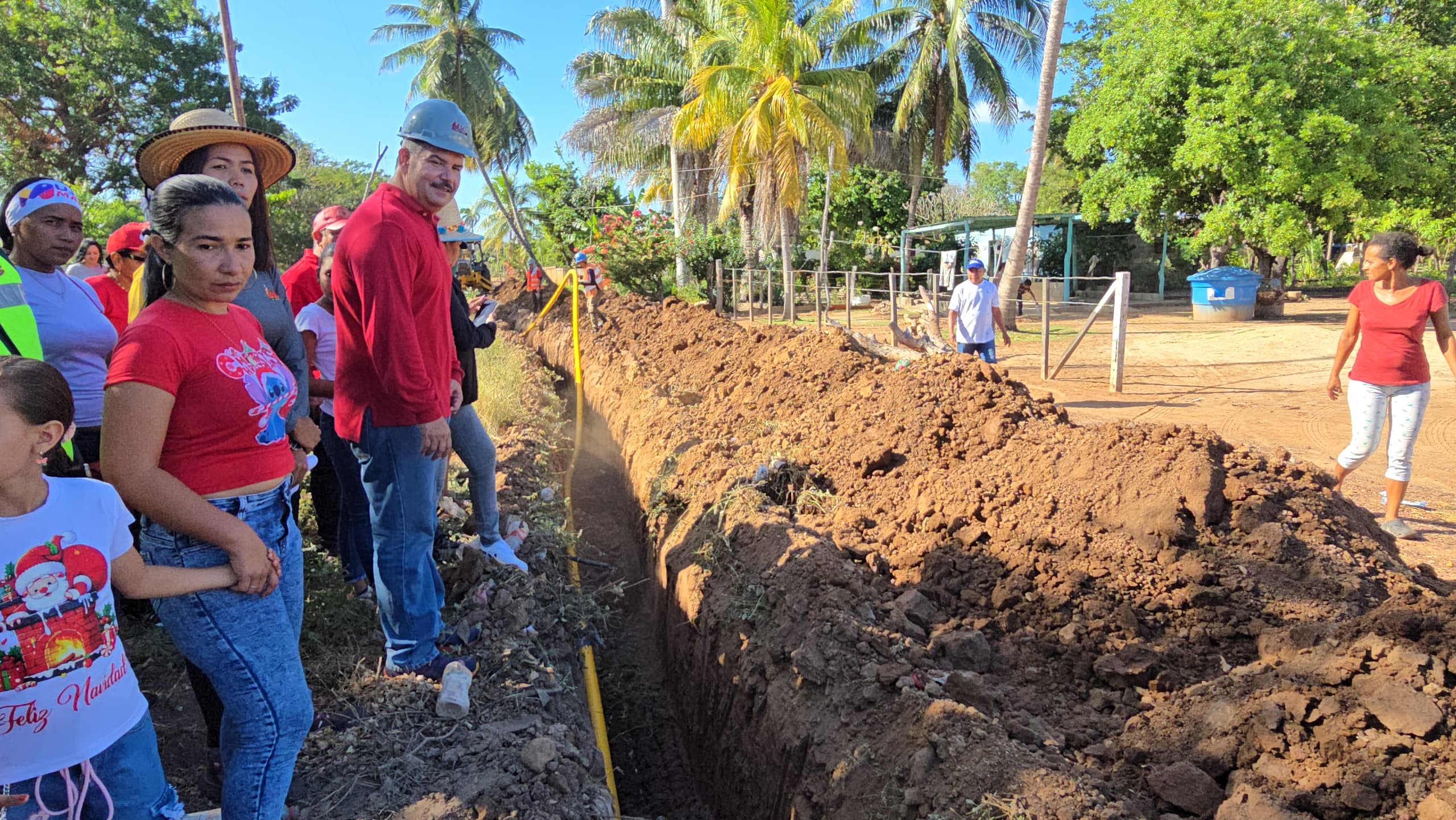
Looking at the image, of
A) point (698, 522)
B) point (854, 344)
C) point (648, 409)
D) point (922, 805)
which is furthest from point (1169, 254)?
point (922, 805)

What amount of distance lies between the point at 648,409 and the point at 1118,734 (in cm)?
535

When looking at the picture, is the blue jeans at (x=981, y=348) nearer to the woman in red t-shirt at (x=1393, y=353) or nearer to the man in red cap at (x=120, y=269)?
the woman in red t-shirt at (x=1393, y=353)

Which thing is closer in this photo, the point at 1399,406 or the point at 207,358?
the point at 207,358

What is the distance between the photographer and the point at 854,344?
8.12 metres

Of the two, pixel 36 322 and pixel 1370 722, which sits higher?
pixel 36 322

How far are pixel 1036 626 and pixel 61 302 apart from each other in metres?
3.74

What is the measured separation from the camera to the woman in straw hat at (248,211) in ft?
8.26

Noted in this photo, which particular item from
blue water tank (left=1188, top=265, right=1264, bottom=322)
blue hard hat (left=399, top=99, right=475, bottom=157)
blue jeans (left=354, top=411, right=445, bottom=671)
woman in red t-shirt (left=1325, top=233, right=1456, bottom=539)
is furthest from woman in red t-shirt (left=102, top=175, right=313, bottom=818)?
blue water tank (left=1188, top=265, right=1264, bottom=322)

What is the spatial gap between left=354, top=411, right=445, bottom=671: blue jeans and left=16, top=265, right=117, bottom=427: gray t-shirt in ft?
2.89

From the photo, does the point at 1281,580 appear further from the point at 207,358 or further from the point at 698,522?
the point at 207,358

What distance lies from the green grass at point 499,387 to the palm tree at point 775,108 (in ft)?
23.6

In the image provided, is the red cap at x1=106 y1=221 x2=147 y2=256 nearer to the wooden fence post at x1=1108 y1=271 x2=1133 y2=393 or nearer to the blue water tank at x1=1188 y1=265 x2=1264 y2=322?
the wooden fence post at x1=1108 y1=271 x2=1133 y2=393

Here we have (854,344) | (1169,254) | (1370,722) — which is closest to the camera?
(1370,722)

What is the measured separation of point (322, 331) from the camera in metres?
3.54
